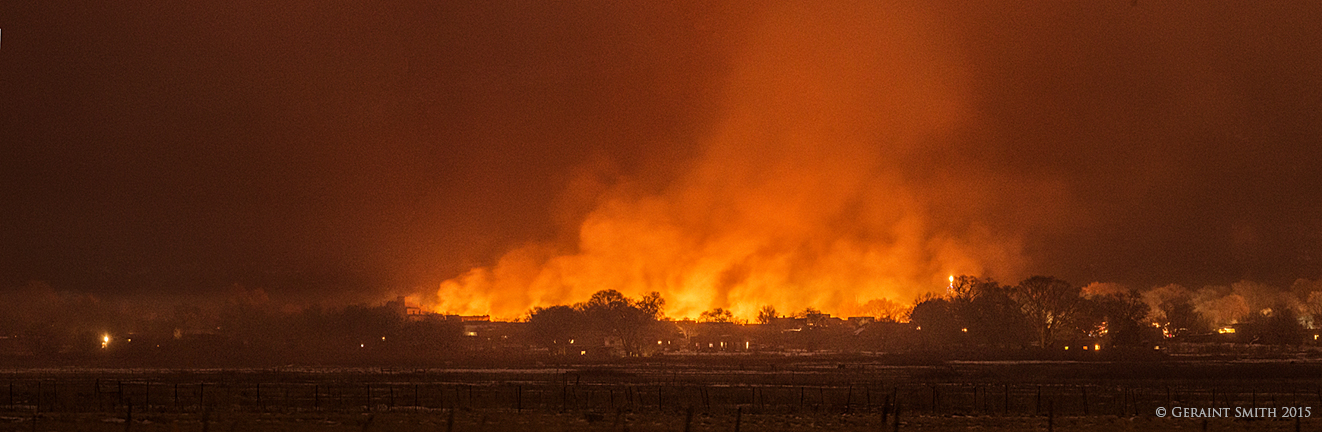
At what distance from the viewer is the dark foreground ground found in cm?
5620

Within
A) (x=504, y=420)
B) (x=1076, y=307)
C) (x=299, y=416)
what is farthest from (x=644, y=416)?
(x=1076, y=307)

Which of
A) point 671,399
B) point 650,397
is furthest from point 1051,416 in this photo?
point 650,397

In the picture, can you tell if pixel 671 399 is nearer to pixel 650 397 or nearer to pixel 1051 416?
pixel 650 397

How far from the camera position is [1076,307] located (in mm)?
160875

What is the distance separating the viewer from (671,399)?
7319 cm

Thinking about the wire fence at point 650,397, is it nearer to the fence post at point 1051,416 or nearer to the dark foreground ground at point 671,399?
the dark foreground ground at point 671,399

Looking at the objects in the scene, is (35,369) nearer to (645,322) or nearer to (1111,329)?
(645,322)

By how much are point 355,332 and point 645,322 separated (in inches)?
1623

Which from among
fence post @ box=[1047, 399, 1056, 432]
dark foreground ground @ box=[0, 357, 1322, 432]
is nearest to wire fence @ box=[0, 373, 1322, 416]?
dark foreground ground @ box=[0, 357, 1322, 432]

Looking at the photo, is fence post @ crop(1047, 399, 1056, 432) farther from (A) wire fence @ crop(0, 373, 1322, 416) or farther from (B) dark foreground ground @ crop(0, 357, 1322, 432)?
(A) wire fence @ crop(0, 373, 1322, 416)

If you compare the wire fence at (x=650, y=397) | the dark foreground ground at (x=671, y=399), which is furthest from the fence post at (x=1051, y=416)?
the wire fence at (x=650, y=397)

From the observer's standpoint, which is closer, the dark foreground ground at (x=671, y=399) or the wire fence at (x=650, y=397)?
the dark foreground ground at (x=671, y=399)

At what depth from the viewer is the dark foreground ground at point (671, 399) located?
56197 mm

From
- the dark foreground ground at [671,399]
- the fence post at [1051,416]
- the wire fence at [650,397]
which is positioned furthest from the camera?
the wire fence at [650,397]
